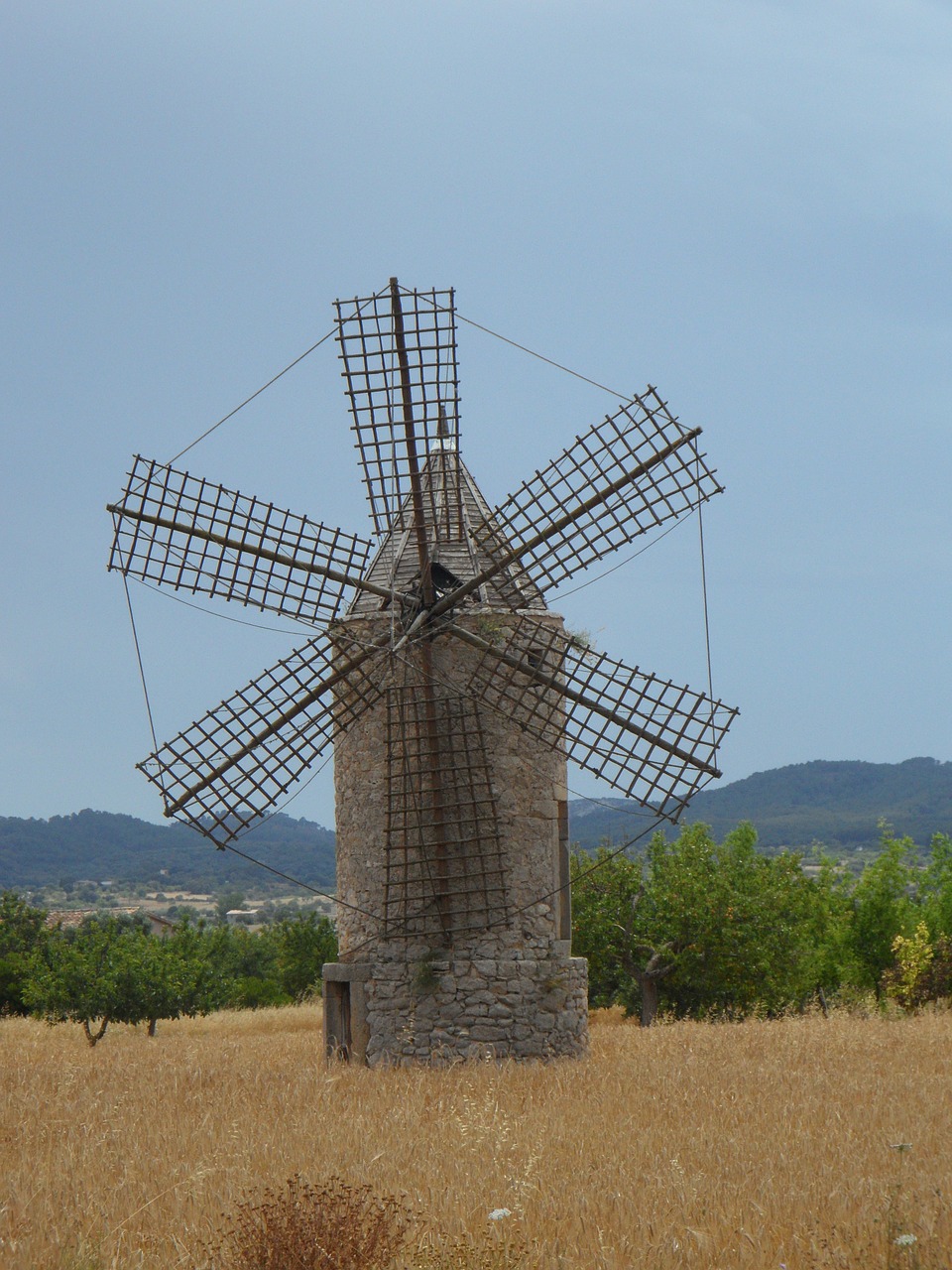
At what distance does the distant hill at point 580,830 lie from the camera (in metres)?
127

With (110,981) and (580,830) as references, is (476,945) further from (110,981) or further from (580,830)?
(580,830)

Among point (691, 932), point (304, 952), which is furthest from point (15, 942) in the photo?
point (691, 932)

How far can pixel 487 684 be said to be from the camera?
11.9 metres

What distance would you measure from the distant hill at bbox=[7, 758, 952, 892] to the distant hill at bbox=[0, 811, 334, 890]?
118mm

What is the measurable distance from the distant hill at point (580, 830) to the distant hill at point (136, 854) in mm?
118

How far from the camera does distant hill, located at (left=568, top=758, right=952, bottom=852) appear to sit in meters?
126

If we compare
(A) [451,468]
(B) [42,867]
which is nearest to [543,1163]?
(A) [451,468]

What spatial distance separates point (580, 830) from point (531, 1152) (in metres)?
121

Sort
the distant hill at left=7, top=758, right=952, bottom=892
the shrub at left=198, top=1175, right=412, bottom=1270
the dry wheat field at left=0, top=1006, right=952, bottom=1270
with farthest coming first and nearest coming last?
the distant hill at left=7, top=758, right=952, bottom=892 < the dry wheat field at left=0, top=1006, right=952, bottom=1270 < the shrub at left=198, top=1175, right=412, bottom=1270

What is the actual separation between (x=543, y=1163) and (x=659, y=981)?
16636 millimetres

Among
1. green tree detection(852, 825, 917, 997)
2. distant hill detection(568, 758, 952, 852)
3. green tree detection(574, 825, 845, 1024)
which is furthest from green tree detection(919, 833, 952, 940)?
distant hill detection(568, 758, 952, 852)

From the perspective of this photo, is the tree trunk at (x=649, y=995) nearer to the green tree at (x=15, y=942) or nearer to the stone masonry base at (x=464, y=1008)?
the stone masonry base at (x=464, y=1008)

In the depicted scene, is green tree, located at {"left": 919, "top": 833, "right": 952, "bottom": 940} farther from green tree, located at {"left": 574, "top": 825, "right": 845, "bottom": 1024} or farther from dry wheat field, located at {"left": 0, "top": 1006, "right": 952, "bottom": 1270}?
dry wheat field, located at {"left": 0, "top": 1006, "right": 952, "bottom": 1270}

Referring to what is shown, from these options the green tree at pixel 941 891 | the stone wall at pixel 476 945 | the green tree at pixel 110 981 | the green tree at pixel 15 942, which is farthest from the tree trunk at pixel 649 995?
the green tree at pixel 15 942
